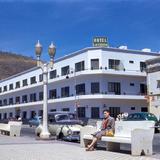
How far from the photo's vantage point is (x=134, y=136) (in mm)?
14266

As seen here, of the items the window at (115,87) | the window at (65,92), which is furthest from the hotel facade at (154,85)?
the window at (65,92)

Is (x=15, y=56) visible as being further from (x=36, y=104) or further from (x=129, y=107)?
(x=129, y=107)

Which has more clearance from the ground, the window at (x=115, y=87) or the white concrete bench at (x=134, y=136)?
the window at (x=115, y=87)

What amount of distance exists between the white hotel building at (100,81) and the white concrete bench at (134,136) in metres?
43.0

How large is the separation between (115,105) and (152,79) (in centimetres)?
983

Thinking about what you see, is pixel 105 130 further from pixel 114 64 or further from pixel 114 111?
→ pixel 114 64

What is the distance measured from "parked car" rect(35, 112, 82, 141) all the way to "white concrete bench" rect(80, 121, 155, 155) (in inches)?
272

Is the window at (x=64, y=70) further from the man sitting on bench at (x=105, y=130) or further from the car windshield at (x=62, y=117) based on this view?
the man sitting on bench at (x=105, y=130)

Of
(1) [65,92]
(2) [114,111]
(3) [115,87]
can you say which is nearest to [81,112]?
(2) [114,111]

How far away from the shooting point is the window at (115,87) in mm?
61781

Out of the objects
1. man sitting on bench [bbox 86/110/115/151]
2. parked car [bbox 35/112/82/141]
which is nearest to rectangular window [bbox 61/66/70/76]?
parked car [bbox 35/112/82/141]

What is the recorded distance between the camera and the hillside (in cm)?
15462

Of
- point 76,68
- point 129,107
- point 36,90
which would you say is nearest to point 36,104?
point 36,90

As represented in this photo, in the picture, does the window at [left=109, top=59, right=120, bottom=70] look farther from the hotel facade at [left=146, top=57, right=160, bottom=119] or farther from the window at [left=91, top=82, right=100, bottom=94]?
the hotel facade at [left=146, top=57, right=160, bottom=119]
